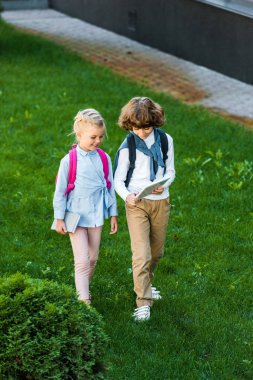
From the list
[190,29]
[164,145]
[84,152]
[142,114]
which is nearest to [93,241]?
[84,152]

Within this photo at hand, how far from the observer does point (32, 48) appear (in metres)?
16.9

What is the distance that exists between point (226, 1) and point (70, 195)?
8539 millimetres

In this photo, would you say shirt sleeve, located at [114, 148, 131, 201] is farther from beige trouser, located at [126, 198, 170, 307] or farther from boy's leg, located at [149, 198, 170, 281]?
boy's leg, located at [149, 198, 170, 281]

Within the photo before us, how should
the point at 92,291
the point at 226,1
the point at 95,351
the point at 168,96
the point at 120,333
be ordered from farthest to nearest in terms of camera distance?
1. the point at 226,1
2. the point at 168,96
3. the point at 92,291
4. the point at 120,333
5. the point at 95,351

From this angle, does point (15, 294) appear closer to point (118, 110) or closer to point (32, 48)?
point (118, 110)

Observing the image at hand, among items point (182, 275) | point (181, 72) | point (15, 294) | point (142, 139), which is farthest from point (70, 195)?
point (181, 72)

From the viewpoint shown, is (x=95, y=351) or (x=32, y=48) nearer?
(x=95, y=351)

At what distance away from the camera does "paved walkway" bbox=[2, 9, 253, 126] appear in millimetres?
14539

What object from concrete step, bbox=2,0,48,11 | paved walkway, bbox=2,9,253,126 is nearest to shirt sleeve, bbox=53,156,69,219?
paved walkway, bbox=2,9,253,126

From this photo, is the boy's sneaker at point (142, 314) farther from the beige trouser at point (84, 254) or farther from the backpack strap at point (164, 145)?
the backpack strap at point (164, 145)

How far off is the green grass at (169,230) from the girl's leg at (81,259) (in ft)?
1.06

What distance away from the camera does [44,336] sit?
18.5 ft

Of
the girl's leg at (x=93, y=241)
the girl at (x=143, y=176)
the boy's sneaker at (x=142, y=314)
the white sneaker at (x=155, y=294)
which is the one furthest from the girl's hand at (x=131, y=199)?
the white sneaker at (x=155, y=294)

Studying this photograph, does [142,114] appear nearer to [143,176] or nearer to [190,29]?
[143,176]
